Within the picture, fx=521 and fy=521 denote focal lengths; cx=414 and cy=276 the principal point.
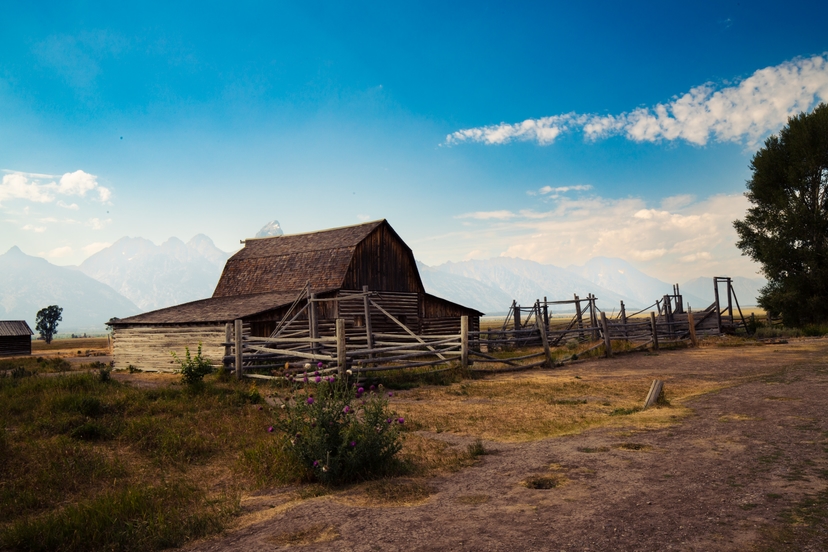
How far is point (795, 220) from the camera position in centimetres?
3027

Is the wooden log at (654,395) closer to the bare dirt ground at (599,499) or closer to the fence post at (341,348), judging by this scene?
the bare dirt ground at (599,499)

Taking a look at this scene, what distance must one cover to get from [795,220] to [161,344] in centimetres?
3497

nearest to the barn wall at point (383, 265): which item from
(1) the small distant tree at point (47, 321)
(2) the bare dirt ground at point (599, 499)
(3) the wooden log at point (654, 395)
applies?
(3) the wooden log at point (654, 395)

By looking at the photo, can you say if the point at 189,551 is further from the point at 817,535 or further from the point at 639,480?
the point at 817,535

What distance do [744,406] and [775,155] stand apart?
30657mm

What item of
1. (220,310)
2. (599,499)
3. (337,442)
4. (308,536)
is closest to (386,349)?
(337,442)

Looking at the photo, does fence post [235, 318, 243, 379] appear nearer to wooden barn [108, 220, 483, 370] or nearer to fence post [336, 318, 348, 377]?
wooden barn [108, 220, 483, 370]

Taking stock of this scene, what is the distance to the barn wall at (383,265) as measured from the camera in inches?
1032

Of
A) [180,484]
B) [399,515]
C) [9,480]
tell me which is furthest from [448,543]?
[9,480]

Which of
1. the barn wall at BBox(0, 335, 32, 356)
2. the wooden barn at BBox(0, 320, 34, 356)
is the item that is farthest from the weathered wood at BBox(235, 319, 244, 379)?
the barn wall at BBox(0, 335, 32, 356)

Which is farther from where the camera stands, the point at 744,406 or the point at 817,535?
the point at 744,406

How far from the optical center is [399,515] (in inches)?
188

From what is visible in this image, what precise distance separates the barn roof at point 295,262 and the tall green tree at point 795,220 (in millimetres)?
24009

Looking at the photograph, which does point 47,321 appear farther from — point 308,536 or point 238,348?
point 308,536
